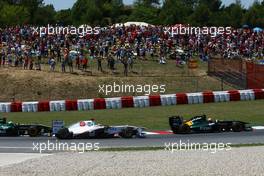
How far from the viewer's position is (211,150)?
1675cm

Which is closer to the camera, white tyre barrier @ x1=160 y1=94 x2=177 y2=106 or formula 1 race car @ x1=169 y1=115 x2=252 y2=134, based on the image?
formula 1 race car @ x1=169 y1=115 x2=252 y2=134

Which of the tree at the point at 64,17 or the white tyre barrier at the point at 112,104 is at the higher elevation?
the tree at the point at 64,17

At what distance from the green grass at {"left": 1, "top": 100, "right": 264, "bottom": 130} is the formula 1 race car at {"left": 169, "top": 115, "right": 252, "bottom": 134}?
5.90ft

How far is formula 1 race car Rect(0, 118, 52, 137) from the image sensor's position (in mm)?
22062

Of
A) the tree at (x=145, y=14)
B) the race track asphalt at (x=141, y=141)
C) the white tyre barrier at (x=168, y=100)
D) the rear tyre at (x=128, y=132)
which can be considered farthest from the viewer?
the tree at (x=145, y=14)

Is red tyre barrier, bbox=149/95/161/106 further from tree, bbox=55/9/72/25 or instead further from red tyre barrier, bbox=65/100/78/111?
tree, bbox=55/9/72/25

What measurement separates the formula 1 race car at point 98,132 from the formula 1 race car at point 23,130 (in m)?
1.18

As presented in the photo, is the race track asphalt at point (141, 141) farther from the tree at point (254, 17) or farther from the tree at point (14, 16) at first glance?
the tree at point (254, 17)

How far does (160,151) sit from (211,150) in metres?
1.38

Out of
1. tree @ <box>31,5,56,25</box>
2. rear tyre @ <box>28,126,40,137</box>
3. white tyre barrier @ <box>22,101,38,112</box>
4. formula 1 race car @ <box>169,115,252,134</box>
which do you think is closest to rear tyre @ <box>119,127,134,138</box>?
formula 1 race car @ <box>169,115,252,134</box>

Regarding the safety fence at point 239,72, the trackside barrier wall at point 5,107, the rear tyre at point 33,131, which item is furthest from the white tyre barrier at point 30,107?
the safety fence at point 239,72

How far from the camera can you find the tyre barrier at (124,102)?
31.9 meters

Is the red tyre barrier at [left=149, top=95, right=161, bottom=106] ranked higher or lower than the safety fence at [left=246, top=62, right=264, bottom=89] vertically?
lower

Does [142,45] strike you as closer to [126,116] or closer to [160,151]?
[126,116]
